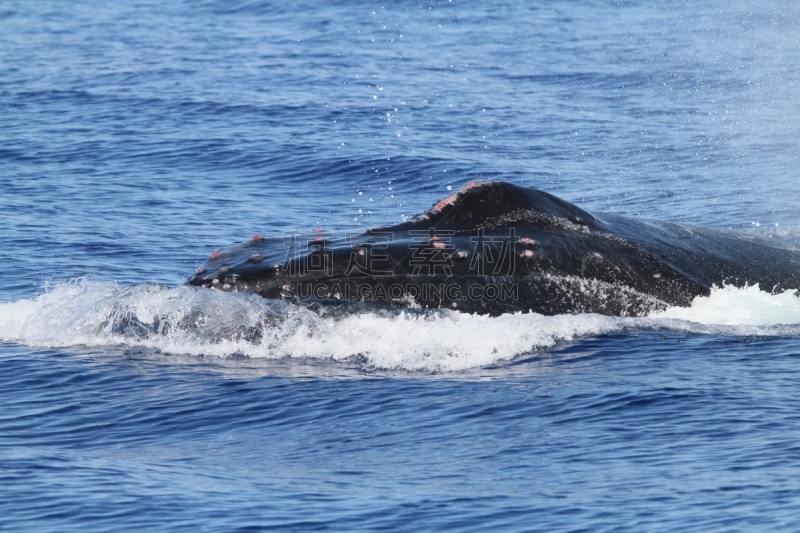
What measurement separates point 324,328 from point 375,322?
0.56 metres

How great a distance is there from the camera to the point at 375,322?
12656mm

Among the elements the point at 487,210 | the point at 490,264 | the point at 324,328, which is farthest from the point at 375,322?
the point at 487,210

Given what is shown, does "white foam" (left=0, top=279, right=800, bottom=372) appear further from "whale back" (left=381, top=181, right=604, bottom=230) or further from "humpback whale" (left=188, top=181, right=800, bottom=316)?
"whale back" (left=381, top=181, right=604, bottom=230)

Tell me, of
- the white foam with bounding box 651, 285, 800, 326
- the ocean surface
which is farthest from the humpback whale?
the ocean surface

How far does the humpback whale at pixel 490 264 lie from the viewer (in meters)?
12.8

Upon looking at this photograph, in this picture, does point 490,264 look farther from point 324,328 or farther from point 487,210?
point 324,328

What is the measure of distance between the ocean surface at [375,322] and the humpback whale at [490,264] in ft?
0.96

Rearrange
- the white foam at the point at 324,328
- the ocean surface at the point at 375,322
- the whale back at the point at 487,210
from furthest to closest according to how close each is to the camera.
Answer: the whale back at the point at 487,210 < the white foam at the point at 324,328 < the ocean surface at the point at 375,322

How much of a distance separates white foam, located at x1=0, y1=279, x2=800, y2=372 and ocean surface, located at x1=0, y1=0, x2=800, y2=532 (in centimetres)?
3

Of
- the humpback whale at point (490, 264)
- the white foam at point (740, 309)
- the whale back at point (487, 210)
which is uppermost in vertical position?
the whale back at point (487, 210)

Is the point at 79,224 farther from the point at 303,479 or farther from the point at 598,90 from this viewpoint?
the point at 598,90

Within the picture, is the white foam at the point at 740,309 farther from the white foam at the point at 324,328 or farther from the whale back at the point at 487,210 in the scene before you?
the whale back at the point at 487,210

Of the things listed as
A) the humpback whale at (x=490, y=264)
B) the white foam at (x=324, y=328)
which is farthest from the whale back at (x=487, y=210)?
the white foam at (x=324, y=328)

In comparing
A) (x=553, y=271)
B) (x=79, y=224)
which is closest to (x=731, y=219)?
(x=553, y=271)
